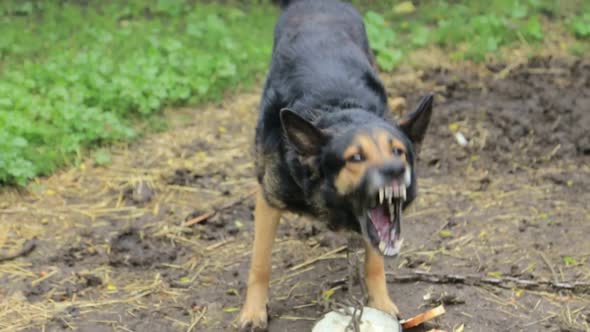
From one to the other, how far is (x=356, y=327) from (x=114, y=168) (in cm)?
354

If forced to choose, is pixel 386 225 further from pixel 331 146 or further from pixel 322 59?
pixel 322 59

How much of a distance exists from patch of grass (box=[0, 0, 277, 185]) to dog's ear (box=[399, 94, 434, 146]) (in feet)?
11.7

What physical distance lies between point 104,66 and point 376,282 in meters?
4.46

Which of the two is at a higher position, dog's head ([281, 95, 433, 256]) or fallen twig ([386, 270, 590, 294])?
dog's head ([281, 95, 433, 256])

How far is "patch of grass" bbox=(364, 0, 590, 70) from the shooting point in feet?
30.9

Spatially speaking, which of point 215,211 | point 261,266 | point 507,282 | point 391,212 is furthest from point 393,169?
point 215,211

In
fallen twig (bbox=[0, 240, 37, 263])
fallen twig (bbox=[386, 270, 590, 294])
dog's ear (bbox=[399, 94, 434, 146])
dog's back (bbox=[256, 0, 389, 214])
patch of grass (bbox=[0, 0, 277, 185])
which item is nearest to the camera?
dog's ear (bbox=[399, 94, 434, 146])

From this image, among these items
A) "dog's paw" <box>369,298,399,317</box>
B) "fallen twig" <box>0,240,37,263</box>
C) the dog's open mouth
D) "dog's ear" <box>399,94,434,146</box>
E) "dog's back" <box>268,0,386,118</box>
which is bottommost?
"dog's paw" <box>369,298,399,317</box>

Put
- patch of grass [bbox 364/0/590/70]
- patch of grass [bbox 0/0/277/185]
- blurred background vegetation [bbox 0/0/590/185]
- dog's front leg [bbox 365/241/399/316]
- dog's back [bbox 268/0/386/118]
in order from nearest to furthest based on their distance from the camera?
dog's back [bbox 268/0/386/118] → dog's front leg [bbox 365/241/399/316] → patch of grass [bbox 0/0/277/185] → blurred background vegetation [bbox 0/0/590/185] → patch of grass [bbox 364/0/590/70]

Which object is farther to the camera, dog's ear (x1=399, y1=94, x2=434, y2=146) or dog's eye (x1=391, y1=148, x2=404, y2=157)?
dog's ear (x1=399, y1=94, x2=434, y2=146)

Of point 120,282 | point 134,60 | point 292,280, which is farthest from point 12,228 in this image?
point 134,60

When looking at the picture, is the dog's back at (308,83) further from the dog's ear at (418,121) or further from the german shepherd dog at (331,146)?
the dog's ear at (418,121)

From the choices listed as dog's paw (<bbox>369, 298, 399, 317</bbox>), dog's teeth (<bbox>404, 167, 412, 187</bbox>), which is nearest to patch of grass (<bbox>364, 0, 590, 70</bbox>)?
dog's paw (<bbox>369, 298, 399, 317</bbox>)

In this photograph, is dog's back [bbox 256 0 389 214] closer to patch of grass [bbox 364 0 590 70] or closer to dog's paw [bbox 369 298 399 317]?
dog's paw [bbox 369 298 399 317]
